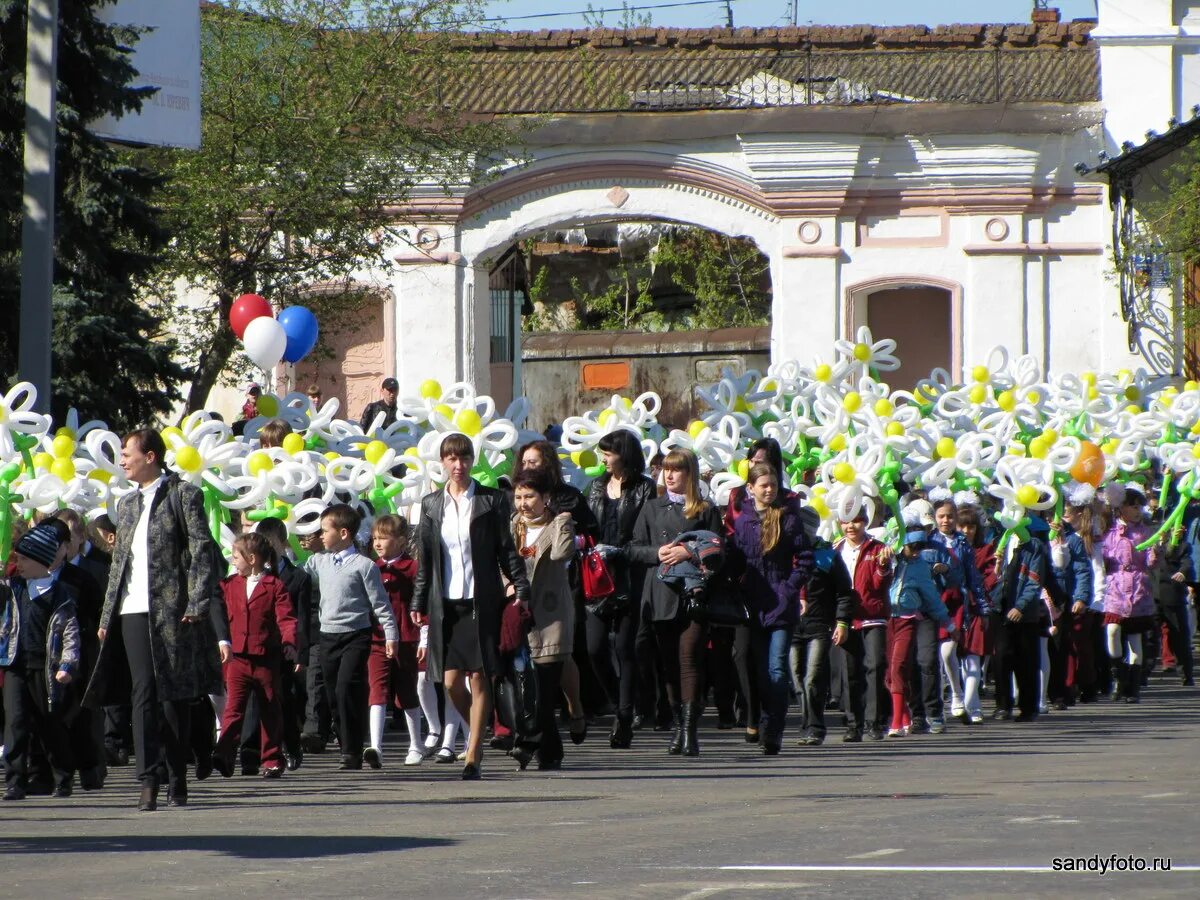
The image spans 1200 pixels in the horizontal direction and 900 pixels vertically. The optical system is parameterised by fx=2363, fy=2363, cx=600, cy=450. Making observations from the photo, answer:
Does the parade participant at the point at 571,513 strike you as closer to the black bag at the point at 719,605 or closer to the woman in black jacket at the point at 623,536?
the woman in black jacket at the point at 623,536

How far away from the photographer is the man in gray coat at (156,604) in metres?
10.3

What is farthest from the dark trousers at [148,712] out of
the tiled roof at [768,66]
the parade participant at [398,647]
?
the tiled roof at [768,66]

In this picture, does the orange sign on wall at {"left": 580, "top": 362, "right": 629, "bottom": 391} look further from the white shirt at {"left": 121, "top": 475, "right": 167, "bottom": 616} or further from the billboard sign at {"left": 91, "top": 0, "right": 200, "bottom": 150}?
the white shirt at {"left": 121, "top": 475, "right": 167, "bottom": 616}

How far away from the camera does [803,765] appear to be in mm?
12562

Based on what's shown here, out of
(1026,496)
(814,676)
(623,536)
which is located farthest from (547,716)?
(1026,496)

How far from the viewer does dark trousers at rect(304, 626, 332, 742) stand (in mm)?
13352

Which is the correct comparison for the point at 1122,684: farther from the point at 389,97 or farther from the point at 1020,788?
the point at 389,97

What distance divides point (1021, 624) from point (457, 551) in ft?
18.0

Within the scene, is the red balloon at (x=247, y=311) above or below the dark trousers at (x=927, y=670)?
above

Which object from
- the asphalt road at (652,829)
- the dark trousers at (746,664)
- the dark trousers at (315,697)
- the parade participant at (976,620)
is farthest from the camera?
the parade participant at (976,620)

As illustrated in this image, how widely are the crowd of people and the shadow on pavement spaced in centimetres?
106

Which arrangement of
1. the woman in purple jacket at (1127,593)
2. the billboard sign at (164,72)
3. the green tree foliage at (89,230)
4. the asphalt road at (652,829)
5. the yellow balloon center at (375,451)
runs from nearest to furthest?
the asphalt road at (652,829), the yellow balloon center at (375,451), the woman in purple jacket at (1127,593), the green tree foliage at (89,230), the billboard sign at (164,72)

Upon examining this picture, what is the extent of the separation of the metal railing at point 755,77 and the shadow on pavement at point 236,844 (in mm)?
23774

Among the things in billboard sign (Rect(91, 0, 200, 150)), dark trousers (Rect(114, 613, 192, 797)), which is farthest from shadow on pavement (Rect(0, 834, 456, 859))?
billboard sign (Rect(91, 0, 200, 150))
